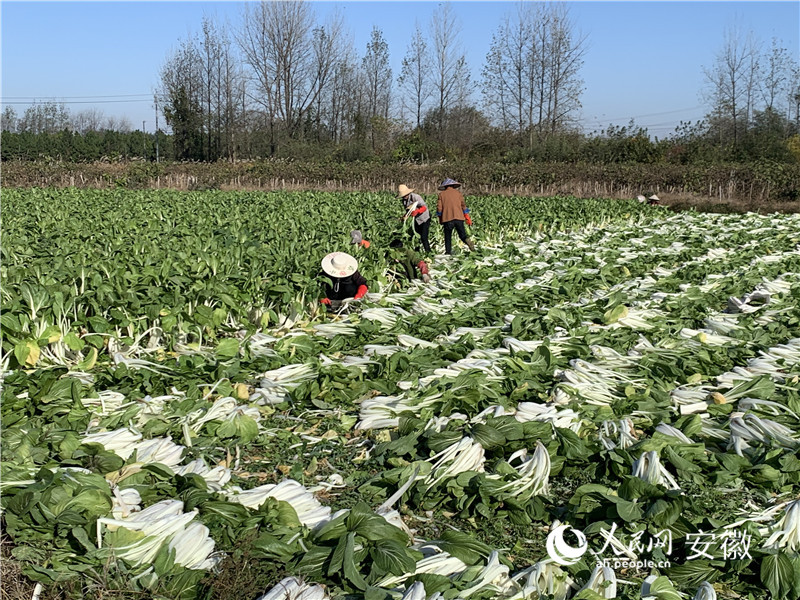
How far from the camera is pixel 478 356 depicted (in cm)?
557

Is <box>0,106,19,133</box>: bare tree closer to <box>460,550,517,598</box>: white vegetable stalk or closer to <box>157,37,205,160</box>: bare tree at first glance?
<box>157,37,205,160</box>: bare tree

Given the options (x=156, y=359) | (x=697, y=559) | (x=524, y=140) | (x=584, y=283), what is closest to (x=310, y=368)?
(x=156, y=359)

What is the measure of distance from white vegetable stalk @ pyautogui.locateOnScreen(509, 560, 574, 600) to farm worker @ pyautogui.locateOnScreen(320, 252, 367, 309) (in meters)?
5.15

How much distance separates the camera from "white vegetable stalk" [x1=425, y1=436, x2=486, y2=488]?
366 cm

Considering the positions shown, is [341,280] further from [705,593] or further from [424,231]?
[705,593]

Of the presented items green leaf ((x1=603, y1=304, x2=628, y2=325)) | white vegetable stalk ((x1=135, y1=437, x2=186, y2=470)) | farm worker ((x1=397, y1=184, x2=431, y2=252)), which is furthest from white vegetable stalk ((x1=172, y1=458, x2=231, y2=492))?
farm worker ((x1=397, y1=184, x2=431, y2=252))

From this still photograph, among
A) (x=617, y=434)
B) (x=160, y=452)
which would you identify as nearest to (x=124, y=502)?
(x=160, y=452)

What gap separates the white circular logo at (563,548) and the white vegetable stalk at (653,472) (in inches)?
21.7

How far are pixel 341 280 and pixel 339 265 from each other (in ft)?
0.91

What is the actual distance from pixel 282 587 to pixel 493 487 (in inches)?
48.5

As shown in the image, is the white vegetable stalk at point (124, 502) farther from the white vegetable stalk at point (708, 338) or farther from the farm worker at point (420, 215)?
the farm worker at point (420, 215)

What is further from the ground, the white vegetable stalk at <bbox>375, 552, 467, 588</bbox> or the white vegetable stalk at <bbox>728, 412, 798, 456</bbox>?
the white vegetable stalk at <bbox>728, 412, 798, 456</bbox>

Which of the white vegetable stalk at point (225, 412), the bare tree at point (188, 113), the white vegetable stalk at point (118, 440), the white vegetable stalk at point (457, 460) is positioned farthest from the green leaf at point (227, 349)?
the bare tree at point (188, 113)

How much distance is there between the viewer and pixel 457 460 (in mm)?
3734
